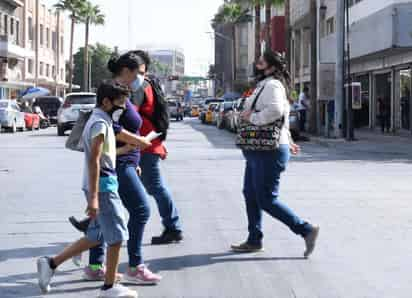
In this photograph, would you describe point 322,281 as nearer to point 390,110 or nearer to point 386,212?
point 386,212

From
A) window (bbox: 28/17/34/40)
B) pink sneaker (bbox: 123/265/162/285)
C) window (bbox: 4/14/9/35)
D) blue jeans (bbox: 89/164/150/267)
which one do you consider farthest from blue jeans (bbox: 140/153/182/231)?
window (bbox: 28/17/34/40)

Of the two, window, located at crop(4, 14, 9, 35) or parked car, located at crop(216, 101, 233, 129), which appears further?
window, located at crop(4, 14, 9, 35)

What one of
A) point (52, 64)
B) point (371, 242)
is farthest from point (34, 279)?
point (52, 64)

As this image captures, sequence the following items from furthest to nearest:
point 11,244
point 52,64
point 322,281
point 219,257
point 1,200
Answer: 1. point 52,64
2. point 1,200
3. point 11,244
4. point 219,257
5. point 322,281

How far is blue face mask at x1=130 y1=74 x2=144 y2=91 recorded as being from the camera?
299 inches

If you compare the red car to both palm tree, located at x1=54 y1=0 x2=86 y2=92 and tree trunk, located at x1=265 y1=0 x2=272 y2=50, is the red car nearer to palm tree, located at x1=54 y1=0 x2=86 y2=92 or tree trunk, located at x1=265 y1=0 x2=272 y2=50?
tree trunk, located at x1=265 y1=0 x2=272 y2=50

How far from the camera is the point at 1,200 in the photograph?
12.4m

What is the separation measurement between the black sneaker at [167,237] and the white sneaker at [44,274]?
85.3 inches

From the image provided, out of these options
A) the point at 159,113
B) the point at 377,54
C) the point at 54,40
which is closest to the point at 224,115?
the point at 377,54

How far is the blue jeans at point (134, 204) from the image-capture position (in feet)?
22.3

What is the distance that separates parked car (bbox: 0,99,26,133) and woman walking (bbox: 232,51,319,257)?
109 feet

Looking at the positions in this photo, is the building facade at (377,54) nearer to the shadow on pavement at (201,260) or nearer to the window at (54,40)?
the shadow on pavement at (201,260)

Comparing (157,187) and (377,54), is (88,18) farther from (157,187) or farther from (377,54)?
(157,187)

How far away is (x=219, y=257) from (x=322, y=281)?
1.31m
